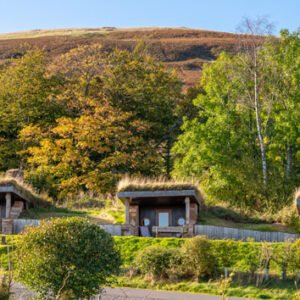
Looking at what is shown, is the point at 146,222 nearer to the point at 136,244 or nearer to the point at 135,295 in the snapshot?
the point at 136,244

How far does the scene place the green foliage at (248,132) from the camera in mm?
42500

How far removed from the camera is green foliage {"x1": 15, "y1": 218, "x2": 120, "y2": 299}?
57.2 feet

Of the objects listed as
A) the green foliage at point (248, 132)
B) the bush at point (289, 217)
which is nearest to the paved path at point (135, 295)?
the bush at point (289, 217)

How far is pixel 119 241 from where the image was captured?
28078 millimetres

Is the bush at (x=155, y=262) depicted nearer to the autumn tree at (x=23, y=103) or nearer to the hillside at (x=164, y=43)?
the autumn tree at (x=23, y=103)

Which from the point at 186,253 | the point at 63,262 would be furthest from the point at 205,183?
the point at 63,262

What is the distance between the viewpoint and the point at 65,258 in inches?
696

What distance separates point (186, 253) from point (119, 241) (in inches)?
176

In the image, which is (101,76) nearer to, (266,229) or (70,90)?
(70,90)

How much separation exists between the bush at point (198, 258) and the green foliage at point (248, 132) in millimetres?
16120

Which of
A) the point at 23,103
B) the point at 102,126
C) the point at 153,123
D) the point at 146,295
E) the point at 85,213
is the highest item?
the point at 23,103

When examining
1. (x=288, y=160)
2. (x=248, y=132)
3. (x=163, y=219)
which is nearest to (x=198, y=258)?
(x=163, y=219)

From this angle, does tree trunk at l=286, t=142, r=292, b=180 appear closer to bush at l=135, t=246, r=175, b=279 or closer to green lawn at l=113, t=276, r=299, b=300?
bush at l=135, t=246, r=175, b=279

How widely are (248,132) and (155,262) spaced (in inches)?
883
